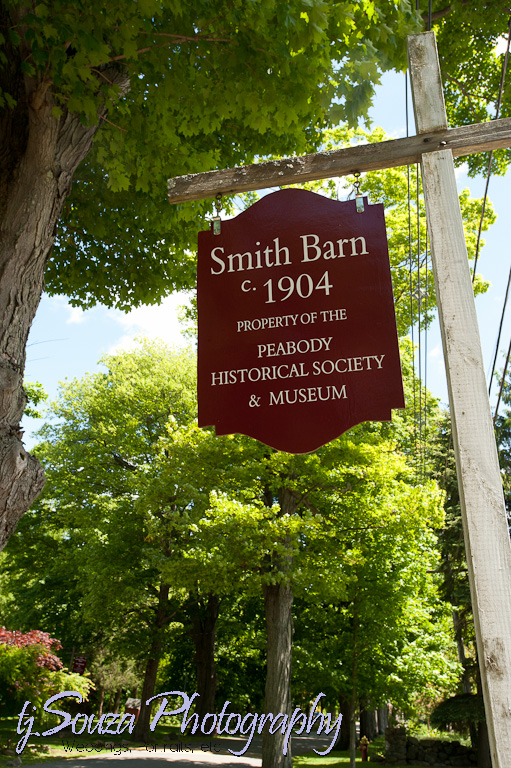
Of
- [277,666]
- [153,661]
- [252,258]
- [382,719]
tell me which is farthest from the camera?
[382,719]

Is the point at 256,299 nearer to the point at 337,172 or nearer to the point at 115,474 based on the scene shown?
the point at 337,172

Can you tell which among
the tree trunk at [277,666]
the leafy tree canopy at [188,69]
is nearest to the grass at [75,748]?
the tree trunk at [277,666]

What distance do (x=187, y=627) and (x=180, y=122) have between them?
2155 cm

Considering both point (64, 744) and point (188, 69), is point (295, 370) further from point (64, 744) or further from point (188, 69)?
point (64, 744)

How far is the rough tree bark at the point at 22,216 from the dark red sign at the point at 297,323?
65.6 inches

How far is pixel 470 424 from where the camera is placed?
2629 mm

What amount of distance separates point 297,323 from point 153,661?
2148 cm

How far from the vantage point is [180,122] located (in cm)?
641

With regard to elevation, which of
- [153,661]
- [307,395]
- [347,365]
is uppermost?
[153,661]

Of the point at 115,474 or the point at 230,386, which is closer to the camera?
the point at 230,386

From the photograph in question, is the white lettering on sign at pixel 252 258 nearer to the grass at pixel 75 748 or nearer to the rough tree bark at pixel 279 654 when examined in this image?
the rough tree bark at pixel 279 654

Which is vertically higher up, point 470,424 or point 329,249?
point 329,249

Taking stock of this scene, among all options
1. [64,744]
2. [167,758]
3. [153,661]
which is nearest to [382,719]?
[153,661]

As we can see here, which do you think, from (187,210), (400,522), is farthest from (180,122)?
(400,522)
